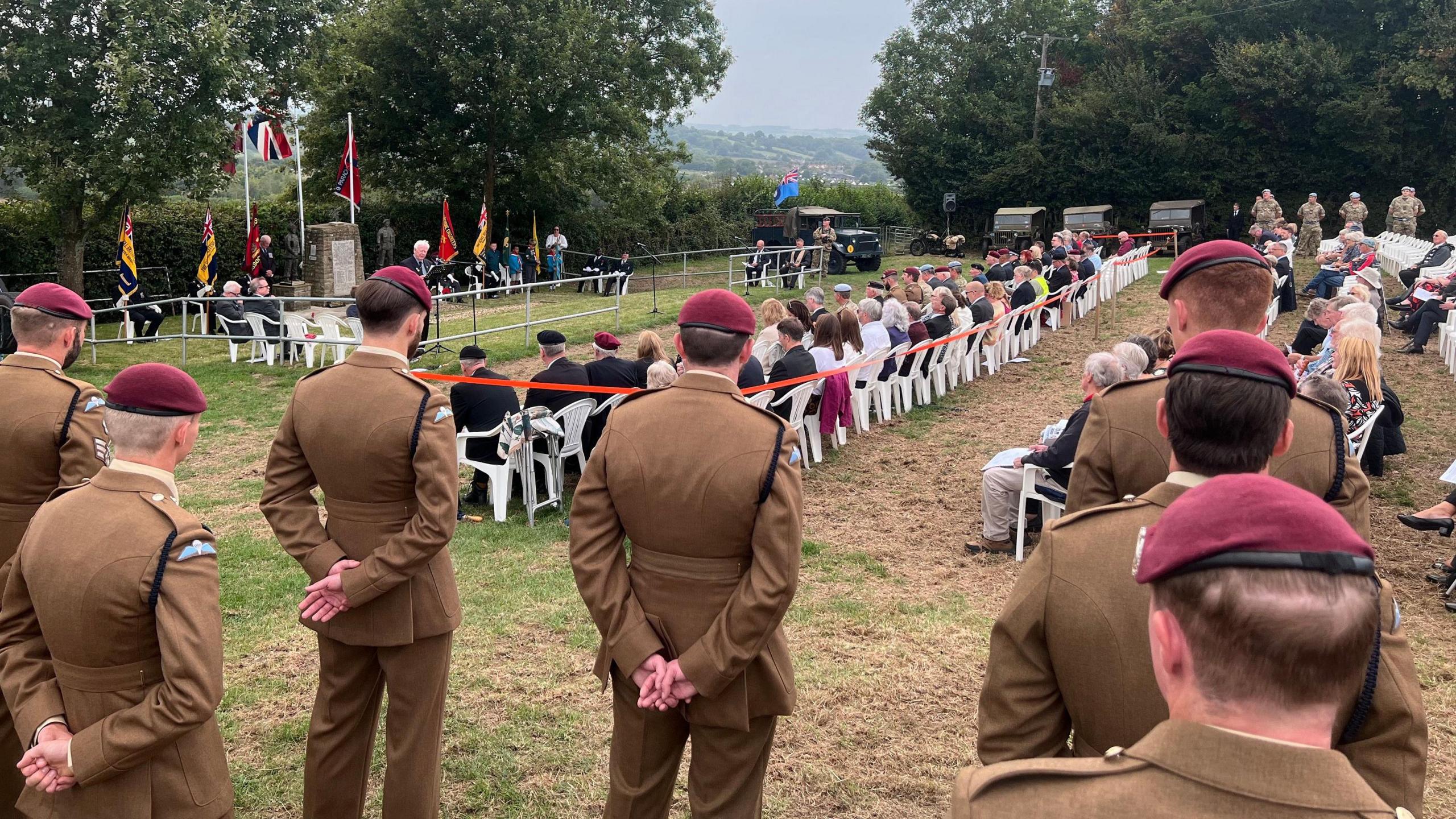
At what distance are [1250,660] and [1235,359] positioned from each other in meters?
1.03

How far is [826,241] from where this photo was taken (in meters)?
27.6

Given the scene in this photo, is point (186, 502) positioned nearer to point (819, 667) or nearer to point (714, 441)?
point (819, 667)

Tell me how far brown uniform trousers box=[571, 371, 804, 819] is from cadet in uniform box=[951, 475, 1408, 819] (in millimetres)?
1576

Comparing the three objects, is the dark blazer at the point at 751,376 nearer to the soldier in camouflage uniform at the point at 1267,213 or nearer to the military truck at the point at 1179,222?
the soldier in camouflage uniform at the point at 1267,213

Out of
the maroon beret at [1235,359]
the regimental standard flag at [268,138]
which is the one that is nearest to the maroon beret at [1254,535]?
the maroon beret at [1235,359]

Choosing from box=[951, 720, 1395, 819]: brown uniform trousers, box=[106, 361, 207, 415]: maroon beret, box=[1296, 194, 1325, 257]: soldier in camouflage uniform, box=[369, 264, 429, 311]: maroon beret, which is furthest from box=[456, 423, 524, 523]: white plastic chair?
box=[1296, 194, 1325, 257]: soldier in camouflage uniform

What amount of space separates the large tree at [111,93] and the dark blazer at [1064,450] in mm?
16367

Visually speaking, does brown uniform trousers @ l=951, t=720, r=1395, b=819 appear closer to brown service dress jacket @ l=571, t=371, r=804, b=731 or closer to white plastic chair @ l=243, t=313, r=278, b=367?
brown service dress jacket @ l=571, t=371, r=804, b=731

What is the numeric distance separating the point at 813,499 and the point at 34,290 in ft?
18.8

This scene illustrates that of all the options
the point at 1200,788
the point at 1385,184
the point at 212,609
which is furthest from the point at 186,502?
the point at 1385,184

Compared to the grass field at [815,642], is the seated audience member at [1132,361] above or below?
above

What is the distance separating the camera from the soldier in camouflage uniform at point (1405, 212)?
2469 cm

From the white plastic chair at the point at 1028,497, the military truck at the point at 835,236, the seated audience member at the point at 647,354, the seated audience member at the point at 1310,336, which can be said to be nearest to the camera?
the white plastic chair at the point at 1028,497

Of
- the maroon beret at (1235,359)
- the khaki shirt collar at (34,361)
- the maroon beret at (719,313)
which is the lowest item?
the khaki shirt collar at (34,361)
